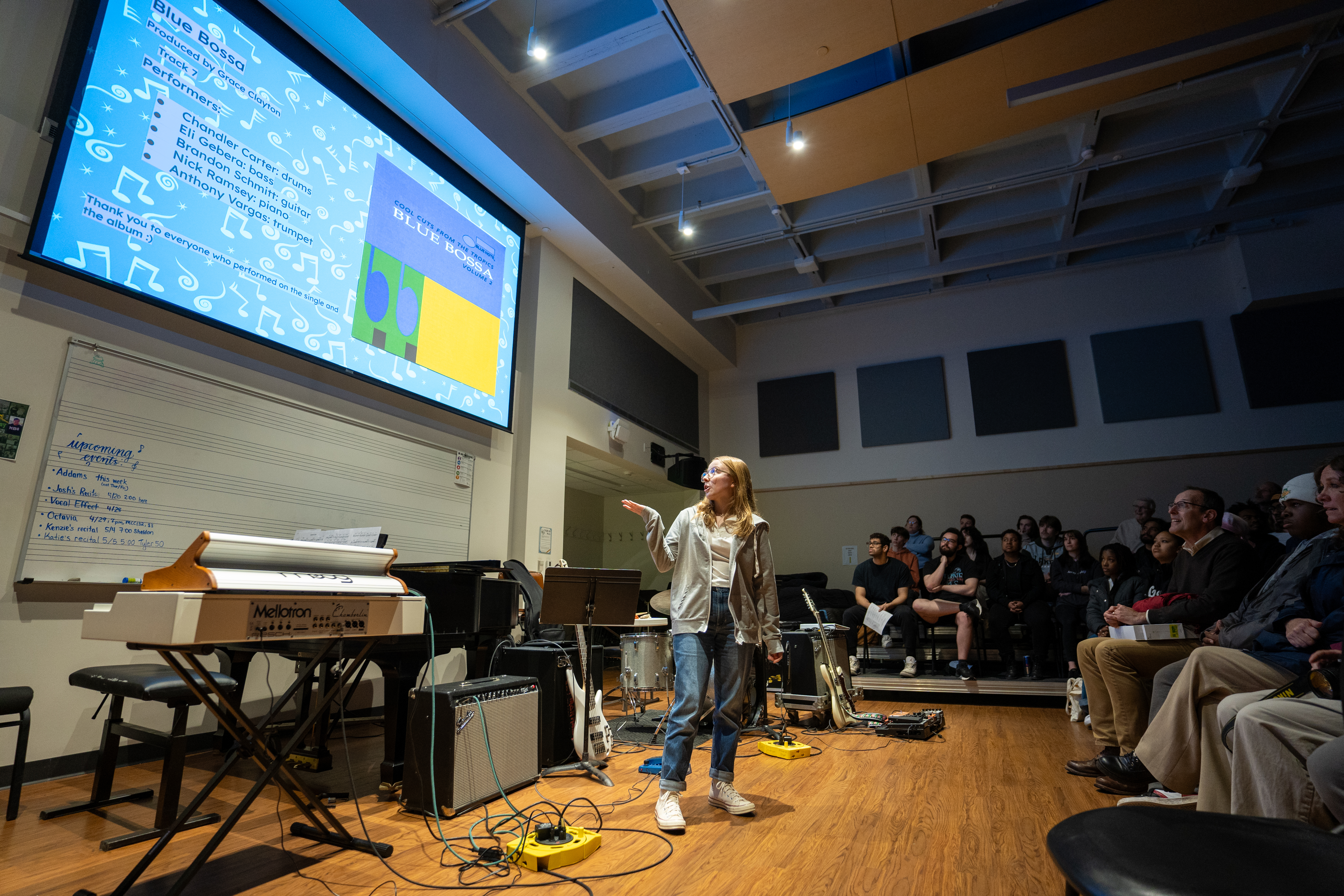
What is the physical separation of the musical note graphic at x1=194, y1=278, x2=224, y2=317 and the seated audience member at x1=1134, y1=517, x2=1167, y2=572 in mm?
6393

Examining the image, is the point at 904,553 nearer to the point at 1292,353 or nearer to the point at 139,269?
the point at 1292,353

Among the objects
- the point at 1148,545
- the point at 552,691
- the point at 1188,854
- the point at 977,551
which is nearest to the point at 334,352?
the point at 552,691

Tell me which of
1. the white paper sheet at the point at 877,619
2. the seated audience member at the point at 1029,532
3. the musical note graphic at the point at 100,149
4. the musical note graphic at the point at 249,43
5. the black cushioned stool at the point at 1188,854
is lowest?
the black cushioned stool at the point at 1188,854

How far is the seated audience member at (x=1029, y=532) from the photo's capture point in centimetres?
707

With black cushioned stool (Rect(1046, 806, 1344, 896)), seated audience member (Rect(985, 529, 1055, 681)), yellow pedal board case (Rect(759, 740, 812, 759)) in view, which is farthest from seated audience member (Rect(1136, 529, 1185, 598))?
black cushioned stool (Rect(1046, 806, 1344, 896))

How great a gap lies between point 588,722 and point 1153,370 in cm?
744

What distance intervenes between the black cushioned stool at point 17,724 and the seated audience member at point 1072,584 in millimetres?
6175

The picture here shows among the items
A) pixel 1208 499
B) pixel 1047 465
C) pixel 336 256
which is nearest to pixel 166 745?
pixel 336 256

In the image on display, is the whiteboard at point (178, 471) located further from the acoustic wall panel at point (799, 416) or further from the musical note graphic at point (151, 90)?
the acoustic wall panel at point (799, 416)

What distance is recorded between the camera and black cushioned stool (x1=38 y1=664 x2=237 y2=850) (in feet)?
7.42

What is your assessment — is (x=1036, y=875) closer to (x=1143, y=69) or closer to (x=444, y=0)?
(x=1143, y=69)

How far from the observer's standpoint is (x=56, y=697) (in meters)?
2.89

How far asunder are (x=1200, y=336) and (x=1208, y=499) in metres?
5.38

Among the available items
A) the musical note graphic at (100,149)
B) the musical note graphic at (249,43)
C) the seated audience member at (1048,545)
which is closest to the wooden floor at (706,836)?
the musical note graphic at (100,149)
